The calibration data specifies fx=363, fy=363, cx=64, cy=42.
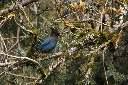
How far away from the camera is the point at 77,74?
370cm

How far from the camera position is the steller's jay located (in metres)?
4.22

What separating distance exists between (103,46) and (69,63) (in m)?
0.70

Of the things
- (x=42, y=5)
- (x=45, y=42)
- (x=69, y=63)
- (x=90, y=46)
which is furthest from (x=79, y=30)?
(x=42, y=5)

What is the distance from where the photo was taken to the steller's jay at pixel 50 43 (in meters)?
4.22

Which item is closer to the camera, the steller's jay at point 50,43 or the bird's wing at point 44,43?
the bird's wing at point 44,43

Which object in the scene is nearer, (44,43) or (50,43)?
(44,43)

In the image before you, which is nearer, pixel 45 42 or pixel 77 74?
pixel 77 74

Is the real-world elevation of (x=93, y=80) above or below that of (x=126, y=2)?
below

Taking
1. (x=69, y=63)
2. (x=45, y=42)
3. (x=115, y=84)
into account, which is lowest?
(x=115, y=84)

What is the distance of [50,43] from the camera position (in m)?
4.37

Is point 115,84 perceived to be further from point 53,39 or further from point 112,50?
point 53,39

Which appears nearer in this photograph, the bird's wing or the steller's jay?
the bird's wing

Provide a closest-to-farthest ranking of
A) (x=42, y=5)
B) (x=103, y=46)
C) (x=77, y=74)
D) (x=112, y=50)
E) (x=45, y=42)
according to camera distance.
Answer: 1. (x=103, y=46)
2. (x=112, y=50)
3. (x=77, y=74)
4. (x=45, y=42)
5. (x=42, y=5)

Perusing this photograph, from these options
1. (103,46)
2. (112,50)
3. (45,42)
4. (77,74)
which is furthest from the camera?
(45,42)
